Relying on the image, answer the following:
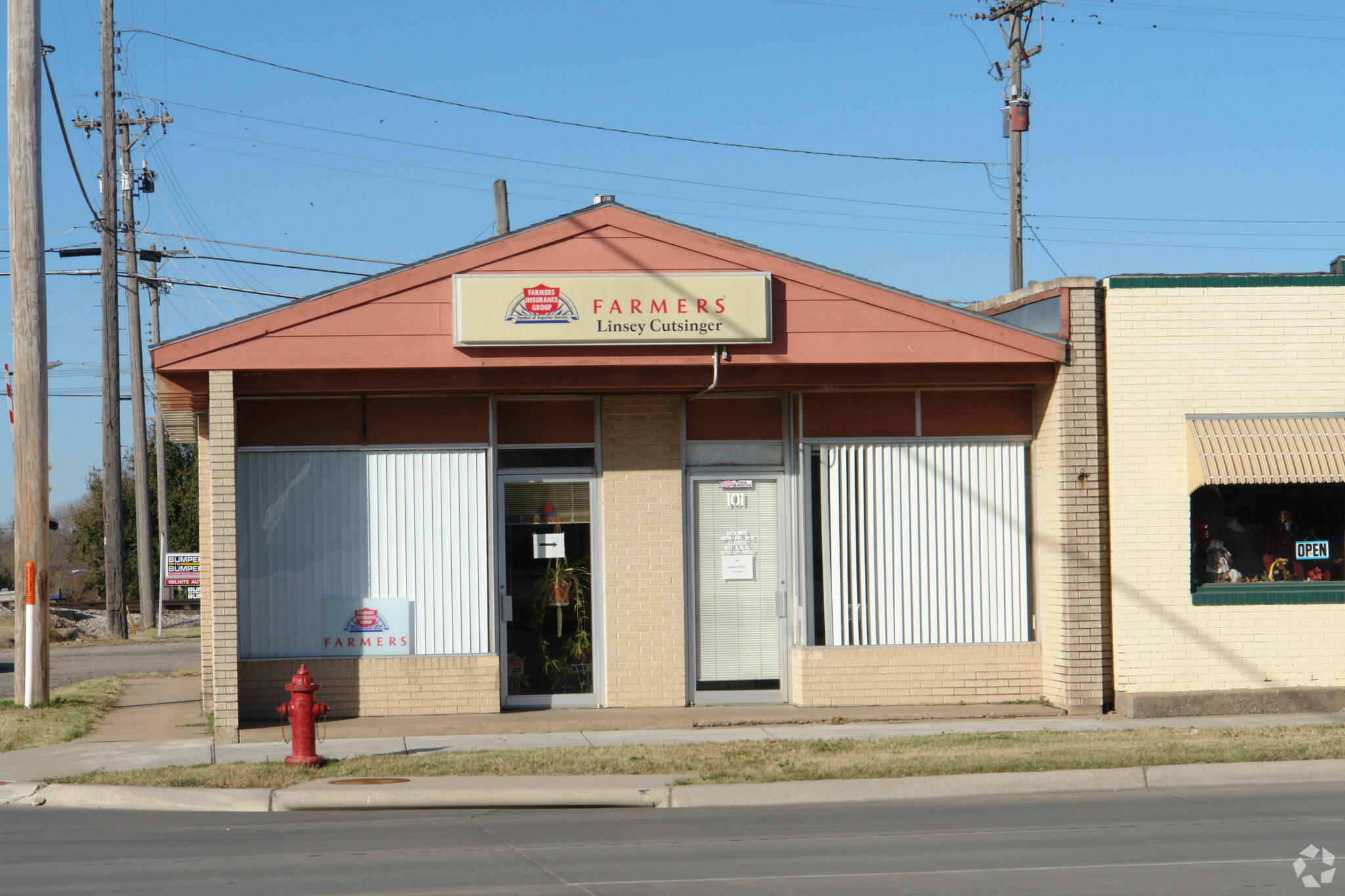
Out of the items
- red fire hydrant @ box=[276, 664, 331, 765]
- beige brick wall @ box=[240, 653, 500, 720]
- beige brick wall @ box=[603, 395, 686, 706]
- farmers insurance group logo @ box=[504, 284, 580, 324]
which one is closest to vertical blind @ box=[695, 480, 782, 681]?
beige brick wall @ box=[603, 395, 686, 706]

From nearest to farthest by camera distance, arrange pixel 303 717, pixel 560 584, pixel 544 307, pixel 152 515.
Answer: pixel 303 717 → pixel 544 307 → pixel 560 584 → pixel 152 515

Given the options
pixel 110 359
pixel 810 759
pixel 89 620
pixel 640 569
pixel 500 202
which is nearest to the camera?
pixel 810 759

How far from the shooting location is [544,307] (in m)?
12.8

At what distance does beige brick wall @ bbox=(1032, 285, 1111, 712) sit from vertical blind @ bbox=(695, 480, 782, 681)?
2873mm

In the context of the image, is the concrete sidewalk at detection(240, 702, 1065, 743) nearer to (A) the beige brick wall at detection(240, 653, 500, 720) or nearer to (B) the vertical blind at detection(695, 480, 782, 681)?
(A) the beige brick wall at detection(240, 653, 500, 720)

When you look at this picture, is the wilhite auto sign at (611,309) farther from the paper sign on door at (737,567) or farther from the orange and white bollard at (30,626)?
the orange and white bollard at (30,626)

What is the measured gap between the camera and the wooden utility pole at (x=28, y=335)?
14.9 meters

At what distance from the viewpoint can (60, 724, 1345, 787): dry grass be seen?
34.5 feet

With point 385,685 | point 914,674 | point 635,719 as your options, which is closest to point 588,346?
point 635,719

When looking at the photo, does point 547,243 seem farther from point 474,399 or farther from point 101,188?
point 101,188

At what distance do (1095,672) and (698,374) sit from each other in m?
4.97

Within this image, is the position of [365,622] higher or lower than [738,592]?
lower

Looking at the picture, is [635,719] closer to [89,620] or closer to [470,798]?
[470,798]

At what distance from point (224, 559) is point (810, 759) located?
569cm
